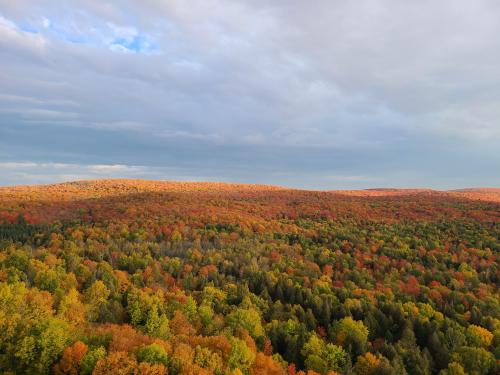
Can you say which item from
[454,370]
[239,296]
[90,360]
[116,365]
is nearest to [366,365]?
[454,370]

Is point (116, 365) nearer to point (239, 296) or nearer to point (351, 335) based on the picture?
point (239, 296)

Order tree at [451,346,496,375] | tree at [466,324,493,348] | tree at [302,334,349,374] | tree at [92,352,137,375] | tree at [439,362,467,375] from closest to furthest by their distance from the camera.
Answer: tree at [92,352,137,375], tree at [439,362,467,375], tree at [302,334,349,374], tree at [451,346,496,375], tree at [466,324,493,348]

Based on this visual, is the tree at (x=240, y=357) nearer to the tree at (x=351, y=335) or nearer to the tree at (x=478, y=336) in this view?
the tree at (x=351, y=335)

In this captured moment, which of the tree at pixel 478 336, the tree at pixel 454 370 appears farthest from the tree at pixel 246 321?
the tree at pixel 478 336

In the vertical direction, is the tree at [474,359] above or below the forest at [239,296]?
below

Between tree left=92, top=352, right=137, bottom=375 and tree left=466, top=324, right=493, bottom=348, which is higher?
tree left=92, top=352, right=137, bottom=375

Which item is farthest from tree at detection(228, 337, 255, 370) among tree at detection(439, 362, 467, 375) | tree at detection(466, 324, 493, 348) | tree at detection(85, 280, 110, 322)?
tree at detection(466, 324, 493, 348)

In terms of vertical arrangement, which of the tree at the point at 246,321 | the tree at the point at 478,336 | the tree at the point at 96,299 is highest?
the tree at the point at 96,299

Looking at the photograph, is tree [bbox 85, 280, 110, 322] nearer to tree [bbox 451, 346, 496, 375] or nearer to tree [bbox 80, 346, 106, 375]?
tree [bbox 80, 346, 106, 375]

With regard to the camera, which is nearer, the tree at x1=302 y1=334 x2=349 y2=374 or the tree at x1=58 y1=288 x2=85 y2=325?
the tree at x1=58 y1=288 x2=85 y2=325
